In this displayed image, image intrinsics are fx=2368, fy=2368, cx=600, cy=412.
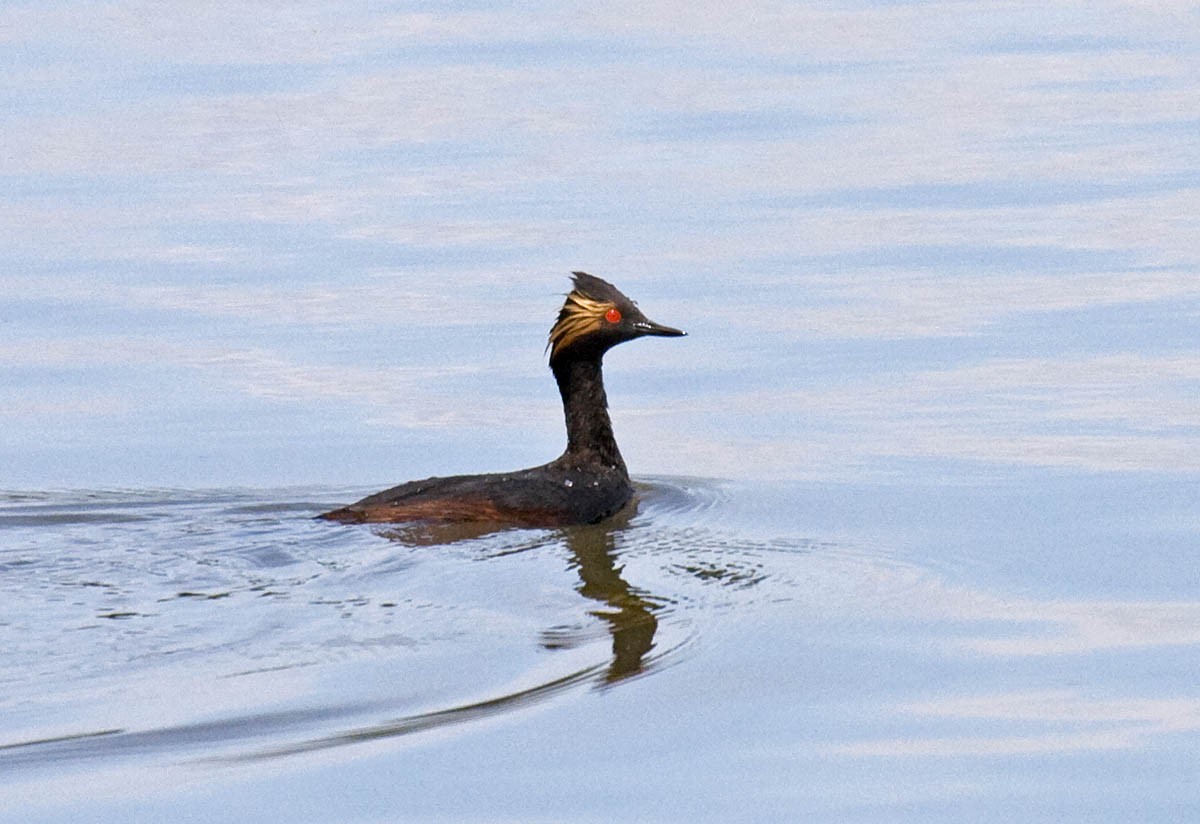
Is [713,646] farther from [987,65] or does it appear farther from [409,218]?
[987,65]

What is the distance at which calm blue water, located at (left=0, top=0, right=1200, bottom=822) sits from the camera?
6906 millimetres

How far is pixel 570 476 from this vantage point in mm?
11133

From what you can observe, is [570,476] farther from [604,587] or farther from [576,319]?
[604,587]

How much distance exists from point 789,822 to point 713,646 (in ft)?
6.24

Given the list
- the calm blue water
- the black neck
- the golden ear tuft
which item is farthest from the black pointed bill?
the calm blue water

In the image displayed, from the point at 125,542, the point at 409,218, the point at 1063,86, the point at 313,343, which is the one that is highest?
the point at 1063,86

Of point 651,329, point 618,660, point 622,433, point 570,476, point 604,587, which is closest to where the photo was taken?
point 618,660

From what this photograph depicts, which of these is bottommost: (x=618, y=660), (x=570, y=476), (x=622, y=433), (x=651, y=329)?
(x=618, y=660)

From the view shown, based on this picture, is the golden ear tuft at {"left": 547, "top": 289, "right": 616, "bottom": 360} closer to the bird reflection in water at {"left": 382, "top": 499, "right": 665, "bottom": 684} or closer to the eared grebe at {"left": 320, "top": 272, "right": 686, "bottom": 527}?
the eared grebe at {"left": 320, "top": 272, "right": 686, "bottom": 527}

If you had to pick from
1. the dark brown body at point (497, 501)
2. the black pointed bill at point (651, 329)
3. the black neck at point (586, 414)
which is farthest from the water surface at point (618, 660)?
the black pointed bill at point (651, 329)

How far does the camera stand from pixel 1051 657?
795 cm

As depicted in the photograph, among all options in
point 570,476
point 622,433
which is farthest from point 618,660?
point 622,433

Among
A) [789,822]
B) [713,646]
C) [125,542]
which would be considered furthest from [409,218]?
[789,822]

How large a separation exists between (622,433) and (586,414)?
3.71ft
